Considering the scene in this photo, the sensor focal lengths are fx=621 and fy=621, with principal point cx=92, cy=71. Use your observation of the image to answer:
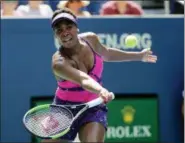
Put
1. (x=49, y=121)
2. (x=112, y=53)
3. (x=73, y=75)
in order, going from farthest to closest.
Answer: (x=112, y=53) → (x=49, y=121) → (x=73, y=75)

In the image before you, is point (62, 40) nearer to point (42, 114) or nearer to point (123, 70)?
point (42, 114)

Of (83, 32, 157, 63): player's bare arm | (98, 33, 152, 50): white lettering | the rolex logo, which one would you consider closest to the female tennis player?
(83, 32, 157, 63): player's bare arm

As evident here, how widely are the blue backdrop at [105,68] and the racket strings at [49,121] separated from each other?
2.11m

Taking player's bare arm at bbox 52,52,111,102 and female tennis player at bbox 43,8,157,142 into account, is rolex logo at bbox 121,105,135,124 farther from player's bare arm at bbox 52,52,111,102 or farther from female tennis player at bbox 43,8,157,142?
player's bare arm at bbox 52,52,111,102

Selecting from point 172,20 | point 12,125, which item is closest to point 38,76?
point 12,125

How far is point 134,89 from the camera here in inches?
265

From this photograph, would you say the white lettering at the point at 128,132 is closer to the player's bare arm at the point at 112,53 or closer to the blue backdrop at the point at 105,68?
the blue backdrop at the point at 105,68

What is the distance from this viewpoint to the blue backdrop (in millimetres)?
6574

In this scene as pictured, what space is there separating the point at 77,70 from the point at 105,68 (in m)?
2.46

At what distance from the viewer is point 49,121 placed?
4.50 meters

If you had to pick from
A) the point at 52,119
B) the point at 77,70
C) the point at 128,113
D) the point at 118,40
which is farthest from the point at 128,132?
the point at 77,70

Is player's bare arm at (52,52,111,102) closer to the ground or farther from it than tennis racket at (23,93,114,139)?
farther from it

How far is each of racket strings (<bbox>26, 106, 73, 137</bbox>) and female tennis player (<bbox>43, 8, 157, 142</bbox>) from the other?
5.7 inches

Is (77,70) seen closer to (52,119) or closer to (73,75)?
(73,75)
